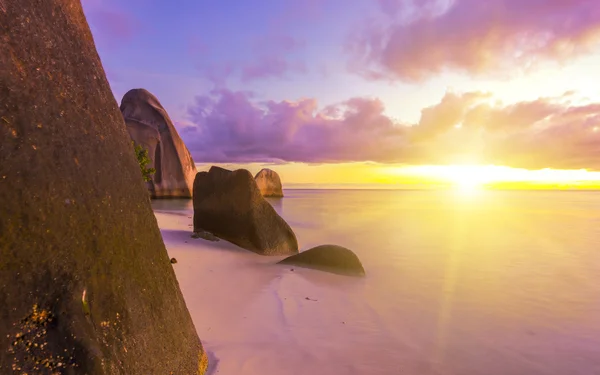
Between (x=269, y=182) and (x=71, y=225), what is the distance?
43013mm

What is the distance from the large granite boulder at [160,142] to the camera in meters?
37.2

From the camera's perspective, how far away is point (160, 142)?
3775cm

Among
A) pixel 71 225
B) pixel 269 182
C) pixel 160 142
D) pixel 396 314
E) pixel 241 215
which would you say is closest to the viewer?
pixel 71 225

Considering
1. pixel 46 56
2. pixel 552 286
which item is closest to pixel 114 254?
pixel 46 56

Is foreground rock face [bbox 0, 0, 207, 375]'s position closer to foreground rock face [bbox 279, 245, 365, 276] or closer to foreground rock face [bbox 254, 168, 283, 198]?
foreground rock face [bbox 279, 245, 365, 276]

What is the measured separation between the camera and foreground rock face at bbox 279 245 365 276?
687 centimetres

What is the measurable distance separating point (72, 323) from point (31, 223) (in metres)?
0.50

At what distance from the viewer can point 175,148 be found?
3797cm

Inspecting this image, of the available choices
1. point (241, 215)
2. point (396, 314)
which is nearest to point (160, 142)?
point (241, 215)

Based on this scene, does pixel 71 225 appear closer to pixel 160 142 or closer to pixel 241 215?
pixel 241 215

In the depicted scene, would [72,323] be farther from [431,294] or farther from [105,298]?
[431,294]

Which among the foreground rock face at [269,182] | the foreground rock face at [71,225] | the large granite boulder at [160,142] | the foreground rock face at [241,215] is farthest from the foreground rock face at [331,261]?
the foreground rock face at [269,182]

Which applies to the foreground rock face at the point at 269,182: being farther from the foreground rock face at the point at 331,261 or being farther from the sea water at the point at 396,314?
the foreground rock face at the point at 331,261

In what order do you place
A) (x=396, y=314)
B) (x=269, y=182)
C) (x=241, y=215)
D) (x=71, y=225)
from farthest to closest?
(x=269, y=182), (x=241, y=215), (x=396, y=314), (x=71, y=225)
